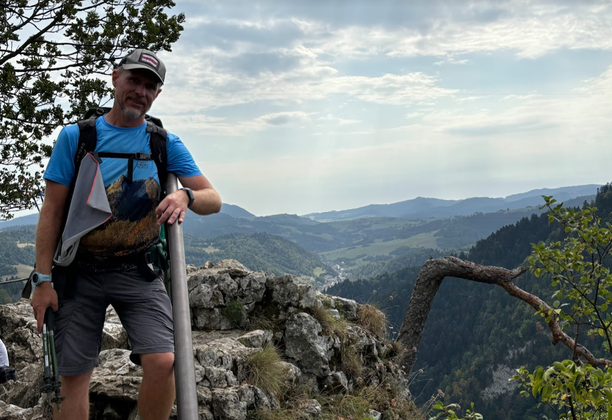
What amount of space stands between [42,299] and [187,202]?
49.6 inches

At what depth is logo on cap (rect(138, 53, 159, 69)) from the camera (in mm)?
3318

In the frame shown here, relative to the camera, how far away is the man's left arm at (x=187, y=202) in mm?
2725

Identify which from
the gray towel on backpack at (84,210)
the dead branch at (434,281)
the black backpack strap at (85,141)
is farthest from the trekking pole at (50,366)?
the dead branch at (434,281)

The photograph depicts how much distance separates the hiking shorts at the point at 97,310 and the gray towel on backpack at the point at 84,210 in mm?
240

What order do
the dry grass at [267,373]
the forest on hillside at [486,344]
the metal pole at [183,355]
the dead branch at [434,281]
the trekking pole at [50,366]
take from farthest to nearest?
the forest on hillside at [486,344] < the dead branch at [434,281] < the dry grass at [267,373] < the trekking pole at [50,366] < the metal pole at [183,355]

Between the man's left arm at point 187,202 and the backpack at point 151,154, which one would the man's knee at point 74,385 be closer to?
the backpack at point 151,154

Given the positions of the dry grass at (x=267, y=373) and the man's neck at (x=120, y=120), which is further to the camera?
the dry grass at (x=267, y=373)

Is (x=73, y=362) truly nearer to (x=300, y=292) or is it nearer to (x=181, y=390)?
(x=181, y=390)

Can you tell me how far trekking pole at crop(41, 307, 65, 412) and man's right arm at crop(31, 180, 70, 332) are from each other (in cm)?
5

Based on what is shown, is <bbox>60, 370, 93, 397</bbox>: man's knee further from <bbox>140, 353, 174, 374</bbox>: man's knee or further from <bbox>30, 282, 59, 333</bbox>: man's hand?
<bbox>140, 353, 174, 374</bbox>: man's knee

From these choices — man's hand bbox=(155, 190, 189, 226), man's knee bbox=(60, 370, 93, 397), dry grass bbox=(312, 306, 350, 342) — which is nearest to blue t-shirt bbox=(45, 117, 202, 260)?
man's hand bbox=(155, 190, 189, 226)

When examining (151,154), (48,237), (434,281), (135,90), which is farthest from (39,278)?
(434,281)

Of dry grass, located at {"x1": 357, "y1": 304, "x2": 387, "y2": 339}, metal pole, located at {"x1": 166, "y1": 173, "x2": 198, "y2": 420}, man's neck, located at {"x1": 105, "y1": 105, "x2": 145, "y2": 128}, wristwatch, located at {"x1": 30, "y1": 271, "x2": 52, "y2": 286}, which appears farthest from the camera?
dry grass, located at {"x1": 357, "y1": 304, "x2": 387, "y2": 339}

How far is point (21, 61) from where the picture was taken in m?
11.5
